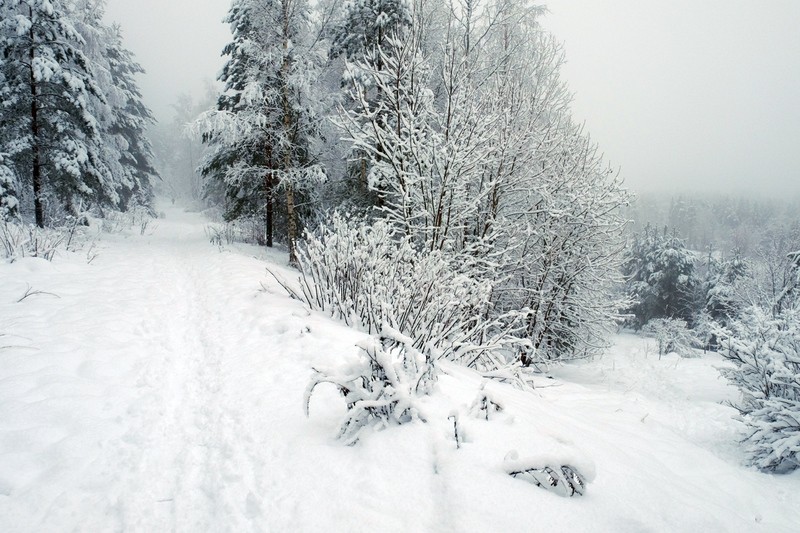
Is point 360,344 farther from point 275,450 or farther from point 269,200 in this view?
point 269,200

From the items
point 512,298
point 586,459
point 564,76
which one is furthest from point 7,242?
point 564,76

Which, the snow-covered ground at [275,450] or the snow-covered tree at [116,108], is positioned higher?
the snow-covered tree at [116,108]

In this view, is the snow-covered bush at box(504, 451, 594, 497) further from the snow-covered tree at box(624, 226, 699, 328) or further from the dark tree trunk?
the snow-covered tree at box(624, 226, 699, 328)

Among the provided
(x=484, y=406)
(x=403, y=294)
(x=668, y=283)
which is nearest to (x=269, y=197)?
(x=403, y=294)

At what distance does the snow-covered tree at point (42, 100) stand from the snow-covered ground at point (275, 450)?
8.77 m

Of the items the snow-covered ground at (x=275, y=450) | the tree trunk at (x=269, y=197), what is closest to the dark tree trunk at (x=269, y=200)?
the tree trunk at (x=269, y=197)

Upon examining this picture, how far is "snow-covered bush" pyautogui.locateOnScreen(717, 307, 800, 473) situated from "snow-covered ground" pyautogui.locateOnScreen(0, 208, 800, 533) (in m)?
0.32

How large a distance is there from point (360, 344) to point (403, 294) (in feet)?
7.27

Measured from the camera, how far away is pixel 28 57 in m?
10.5

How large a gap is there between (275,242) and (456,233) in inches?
409

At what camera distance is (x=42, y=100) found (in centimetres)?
1086

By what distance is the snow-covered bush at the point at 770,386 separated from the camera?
359 cm

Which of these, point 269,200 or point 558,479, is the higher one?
point 269,200

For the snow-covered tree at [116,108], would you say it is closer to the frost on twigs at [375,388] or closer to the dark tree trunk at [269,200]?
the dark tree trunk at [269,200]
